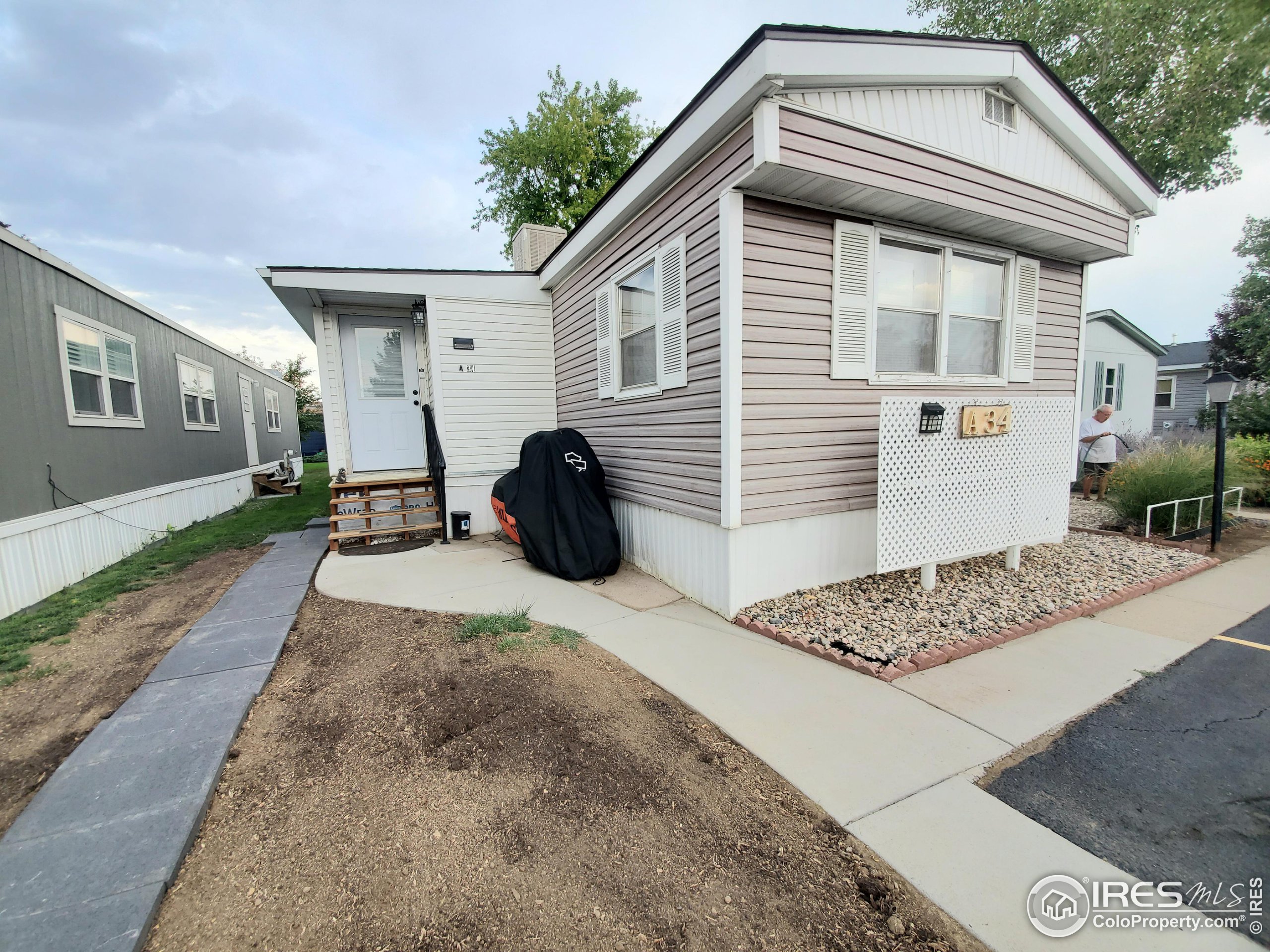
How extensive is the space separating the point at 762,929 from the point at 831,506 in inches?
122

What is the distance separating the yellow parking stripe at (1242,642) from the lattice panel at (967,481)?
129cm

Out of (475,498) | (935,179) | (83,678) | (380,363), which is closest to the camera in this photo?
(83,678)

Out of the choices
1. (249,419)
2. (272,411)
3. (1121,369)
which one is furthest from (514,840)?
(1121,369)

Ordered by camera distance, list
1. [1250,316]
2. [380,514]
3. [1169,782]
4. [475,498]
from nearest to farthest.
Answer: [1169,782] < [380,514] < [475,498] < [1250,316]

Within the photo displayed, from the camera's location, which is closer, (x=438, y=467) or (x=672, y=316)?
(x=672, y=316)

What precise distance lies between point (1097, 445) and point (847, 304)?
720cm

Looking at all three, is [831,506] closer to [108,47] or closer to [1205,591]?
[1205,591]

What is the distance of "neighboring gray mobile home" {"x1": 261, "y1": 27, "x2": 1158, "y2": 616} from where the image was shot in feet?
11.3

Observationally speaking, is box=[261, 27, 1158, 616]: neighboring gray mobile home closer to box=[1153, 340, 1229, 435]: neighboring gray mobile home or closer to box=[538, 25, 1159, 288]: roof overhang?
box=[538, 25, 1159, 288]: roof overhang

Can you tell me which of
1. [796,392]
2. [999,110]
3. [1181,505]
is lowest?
[1181,505]

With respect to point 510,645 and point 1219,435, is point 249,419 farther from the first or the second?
point 1219,435

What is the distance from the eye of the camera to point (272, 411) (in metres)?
15.0

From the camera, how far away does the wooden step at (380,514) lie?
582 cm

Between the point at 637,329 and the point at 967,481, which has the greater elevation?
the point at 637,329
